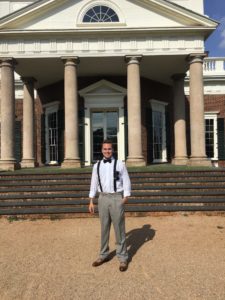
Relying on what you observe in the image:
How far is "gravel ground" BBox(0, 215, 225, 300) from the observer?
4.05m

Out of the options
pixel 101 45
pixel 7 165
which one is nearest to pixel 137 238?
pixel 7 165

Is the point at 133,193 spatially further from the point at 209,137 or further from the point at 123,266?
the point at 209,137

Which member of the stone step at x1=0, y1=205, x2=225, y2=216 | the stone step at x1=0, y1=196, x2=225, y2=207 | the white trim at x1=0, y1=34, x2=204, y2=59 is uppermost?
the white trim at x1=0, y1=34, x2=204, y2=59

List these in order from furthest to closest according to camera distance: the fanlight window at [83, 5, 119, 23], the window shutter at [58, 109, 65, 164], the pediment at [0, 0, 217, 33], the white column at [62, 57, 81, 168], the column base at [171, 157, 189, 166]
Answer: the window shutter at [58, 109, 65, 164] < the column base at [171, 157, 189, 166] < the fanlight window at [83, 5, 119, 23] < the pediment at [0, 0, 217, 33] < the white column at [62, 57, 81, 168]

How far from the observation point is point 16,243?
6219 mm

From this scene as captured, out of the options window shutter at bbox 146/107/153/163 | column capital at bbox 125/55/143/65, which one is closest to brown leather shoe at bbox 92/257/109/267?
column capital at bbox 125/55/143/65

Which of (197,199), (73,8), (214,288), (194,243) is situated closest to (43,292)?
(214,288)

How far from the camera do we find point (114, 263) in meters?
5.04

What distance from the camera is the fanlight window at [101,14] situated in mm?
13234

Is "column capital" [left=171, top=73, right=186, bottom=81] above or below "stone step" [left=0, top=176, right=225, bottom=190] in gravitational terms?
above

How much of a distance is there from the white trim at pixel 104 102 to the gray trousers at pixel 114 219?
1062cm

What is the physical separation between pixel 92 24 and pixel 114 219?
10.1m

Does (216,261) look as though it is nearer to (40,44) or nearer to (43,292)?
(43,292)

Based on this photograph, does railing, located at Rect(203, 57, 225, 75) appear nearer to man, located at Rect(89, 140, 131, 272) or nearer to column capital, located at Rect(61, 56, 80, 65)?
column capital, located at Rect(61, 56, 80, 65)
